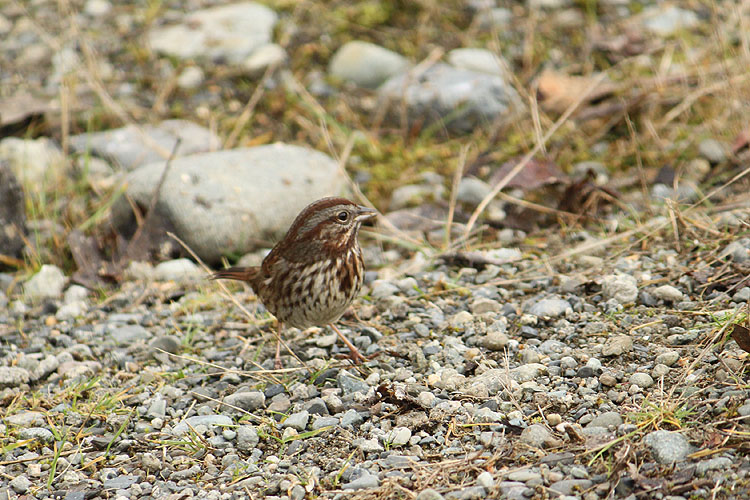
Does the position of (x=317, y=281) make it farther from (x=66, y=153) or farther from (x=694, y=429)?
(x=66, y=153)

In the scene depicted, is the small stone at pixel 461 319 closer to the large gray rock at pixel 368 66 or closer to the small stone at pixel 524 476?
the small stone at pixel 524 476

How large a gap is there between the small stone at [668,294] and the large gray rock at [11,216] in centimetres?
417

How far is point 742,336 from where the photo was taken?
3373mm

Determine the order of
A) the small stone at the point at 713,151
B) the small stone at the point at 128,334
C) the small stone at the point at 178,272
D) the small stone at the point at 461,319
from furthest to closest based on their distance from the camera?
the small stone at the point at 713,151
the small stone at the point at 178,272
the small stone at the point at 128,334
the small stone at the point at 461,319

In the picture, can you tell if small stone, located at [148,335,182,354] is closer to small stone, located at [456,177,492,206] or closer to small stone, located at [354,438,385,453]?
small stone, located at [354,438,385,453]

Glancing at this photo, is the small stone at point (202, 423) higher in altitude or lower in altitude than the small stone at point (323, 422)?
lower

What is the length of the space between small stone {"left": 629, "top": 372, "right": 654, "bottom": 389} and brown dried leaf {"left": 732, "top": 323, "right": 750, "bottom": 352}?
377 mm

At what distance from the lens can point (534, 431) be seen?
331cm

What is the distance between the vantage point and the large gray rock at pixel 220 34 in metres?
8.16

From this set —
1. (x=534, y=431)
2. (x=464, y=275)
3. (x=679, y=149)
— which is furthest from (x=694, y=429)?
(x=679, y=149)

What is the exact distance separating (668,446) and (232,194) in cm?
370

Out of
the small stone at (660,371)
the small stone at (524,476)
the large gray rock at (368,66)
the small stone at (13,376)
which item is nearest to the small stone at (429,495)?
the small stone at (524,476)

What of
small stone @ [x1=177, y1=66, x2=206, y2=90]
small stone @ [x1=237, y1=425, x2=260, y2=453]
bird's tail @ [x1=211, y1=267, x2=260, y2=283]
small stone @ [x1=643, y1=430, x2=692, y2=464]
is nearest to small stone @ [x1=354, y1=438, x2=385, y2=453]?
small stone @ [x1=237, y1=425, x2=260, y2=453]

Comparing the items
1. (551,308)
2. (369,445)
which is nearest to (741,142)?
(551,308)
